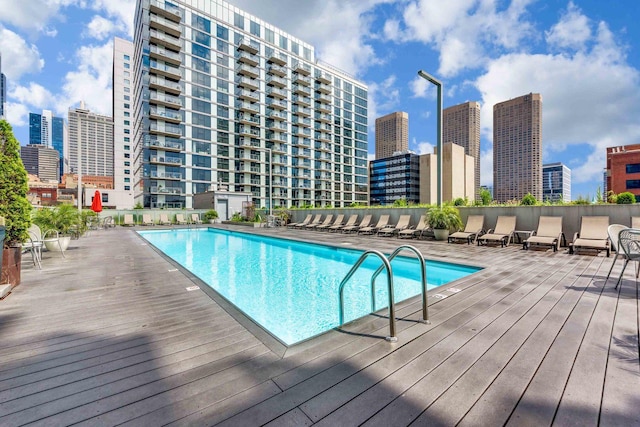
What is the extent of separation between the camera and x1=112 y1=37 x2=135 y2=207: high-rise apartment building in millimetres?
53906

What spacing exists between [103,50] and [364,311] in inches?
3195

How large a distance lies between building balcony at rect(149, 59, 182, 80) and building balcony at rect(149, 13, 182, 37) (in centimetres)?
422

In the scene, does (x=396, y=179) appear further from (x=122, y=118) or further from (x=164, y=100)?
(x=122, y=118)

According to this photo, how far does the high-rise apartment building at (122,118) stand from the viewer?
2122 inches

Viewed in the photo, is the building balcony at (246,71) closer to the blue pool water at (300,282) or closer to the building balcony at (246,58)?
the building balcony at (246,58)

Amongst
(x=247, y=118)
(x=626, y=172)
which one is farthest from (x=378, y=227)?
(x=626, y=172)

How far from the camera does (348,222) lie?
1359cm

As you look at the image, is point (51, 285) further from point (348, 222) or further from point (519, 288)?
point (348, 222)

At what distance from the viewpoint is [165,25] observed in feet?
114

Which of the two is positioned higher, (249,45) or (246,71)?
(249,45)

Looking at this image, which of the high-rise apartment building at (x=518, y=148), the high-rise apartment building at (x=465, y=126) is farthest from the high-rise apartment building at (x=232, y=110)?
the high-rise apartment building at (x=465, y=126)

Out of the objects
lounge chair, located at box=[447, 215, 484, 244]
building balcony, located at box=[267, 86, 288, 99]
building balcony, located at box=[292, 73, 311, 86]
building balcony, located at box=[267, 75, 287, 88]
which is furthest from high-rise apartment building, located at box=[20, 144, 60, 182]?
lounge chair, located at box=[447, 215, 484, 244]

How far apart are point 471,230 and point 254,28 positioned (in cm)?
4943

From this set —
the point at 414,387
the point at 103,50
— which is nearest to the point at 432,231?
the point at 414,387
